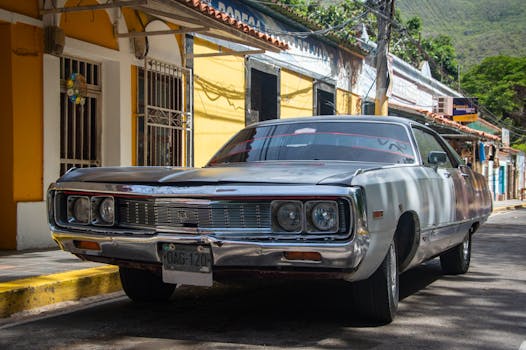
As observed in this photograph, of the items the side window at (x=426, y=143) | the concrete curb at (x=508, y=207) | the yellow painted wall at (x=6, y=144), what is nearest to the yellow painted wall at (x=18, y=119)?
the yellow painted wall at (x=6, y=144)

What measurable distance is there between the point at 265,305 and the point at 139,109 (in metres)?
6.34

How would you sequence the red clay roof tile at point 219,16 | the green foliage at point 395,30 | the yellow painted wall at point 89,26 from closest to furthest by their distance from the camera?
1. the red clay roof tile at point 219,16
2. the yellow painted wall at point 89,26
3. the green foliage at point 395,30

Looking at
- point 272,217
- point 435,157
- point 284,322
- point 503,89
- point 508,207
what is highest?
point 503,89

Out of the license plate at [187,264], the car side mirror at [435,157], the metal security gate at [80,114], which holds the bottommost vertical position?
the license plate at [187,264]

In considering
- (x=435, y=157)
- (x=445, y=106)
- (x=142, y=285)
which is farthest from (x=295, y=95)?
(x=445, y=106)

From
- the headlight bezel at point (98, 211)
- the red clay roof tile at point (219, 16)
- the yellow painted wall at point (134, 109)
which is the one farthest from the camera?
the yellow painted wall at point (134, 109)

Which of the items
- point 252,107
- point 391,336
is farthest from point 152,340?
point 252,107

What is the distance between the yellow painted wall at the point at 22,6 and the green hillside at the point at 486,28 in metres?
88.1

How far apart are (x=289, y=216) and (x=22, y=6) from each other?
20.2 ft

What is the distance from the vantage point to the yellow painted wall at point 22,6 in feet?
Result: 27.5

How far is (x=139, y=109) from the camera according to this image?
36.0 feet

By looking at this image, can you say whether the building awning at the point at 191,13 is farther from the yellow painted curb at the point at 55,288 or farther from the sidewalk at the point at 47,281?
the yellow painted curb at the point at 55,288

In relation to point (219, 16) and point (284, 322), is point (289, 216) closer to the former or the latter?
point (284, 322)

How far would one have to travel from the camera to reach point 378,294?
4438mm
